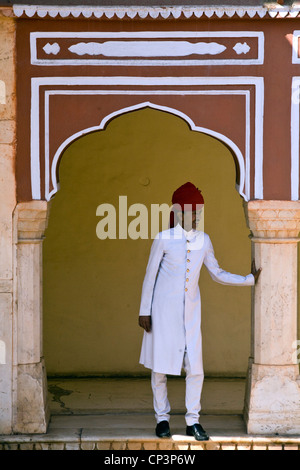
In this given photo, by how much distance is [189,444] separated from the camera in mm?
6141

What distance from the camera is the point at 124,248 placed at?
8.12m

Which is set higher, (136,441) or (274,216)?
(274,216)

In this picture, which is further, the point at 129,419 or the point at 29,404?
→ the point at 129,419

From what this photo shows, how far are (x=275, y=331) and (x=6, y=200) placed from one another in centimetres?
223

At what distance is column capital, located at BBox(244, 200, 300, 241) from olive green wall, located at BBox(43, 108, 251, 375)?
1.82 metres

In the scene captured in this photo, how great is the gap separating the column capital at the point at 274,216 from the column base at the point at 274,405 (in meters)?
1.02

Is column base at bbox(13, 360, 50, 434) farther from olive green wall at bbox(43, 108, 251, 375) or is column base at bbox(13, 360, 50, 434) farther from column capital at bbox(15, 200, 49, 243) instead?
olive green wall at bbox(43, 108, 251, 375)

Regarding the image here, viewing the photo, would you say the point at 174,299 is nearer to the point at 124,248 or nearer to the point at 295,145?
the point at 295,145

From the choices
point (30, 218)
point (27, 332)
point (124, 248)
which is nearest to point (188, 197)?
point (30, 218)

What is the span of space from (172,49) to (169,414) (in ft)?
9.34

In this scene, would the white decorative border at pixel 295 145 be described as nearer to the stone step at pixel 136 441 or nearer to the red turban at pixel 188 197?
the red turban at pixel 188 197

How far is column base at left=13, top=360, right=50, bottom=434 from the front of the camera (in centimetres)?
628

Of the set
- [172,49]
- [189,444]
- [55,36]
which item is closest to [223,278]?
[189,444]
